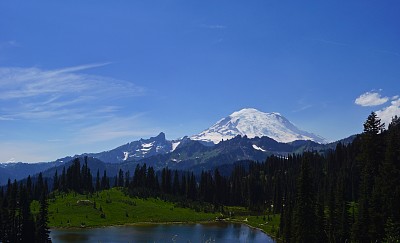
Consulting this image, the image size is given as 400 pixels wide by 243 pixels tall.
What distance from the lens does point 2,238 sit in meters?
75.0

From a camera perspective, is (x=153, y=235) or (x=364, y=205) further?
(x=153, y=235)

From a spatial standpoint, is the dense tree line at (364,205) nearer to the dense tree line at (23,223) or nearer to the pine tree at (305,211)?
the pine tree at (305,211)

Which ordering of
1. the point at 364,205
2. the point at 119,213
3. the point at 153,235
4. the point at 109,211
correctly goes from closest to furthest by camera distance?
the point at 364,205
the point at 153,235
the point at 119,213
the point at 109,211

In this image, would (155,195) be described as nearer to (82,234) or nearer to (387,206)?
(82,234)

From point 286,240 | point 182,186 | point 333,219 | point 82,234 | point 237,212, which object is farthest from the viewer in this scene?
point 182,186

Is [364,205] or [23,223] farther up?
[364,205]

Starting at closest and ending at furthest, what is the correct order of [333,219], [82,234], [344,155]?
[333,219] → [82,234] → [344,155]

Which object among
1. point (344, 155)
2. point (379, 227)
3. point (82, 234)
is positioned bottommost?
point (82, 234)

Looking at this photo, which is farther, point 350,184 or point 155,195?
point 155,195

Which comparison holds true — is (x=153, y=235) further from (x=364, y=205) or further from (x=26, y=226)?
(x=364, y=205)

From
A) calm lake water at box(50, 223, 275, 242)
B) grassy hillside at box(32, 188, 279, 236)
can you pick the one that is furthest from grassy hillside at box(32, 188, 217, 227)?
calm lake water at box(50, 223, 275, 242)

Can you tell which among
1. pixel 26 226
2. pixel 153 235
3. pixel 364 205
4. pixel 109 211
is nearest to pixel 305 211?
pixel 364 205

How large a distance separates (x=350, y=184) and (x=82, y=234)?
86792 millimetres

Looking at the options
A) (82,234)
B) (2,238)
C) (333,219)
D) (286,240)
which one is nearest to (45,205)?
(2,238)
